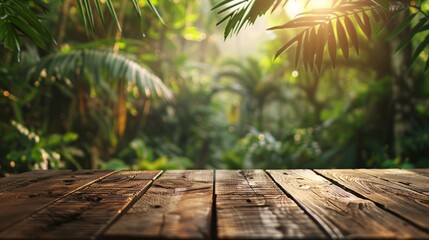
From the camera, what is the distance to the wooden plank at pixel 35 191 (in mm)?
Answer: 847

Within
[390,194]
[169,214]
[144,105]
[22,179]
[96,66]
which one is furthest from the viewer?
[144,105]

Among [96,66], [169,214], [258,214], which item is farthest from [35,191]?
[96,66]

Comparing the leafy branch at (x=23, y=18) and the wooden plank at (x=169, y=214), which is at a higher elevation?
the leafy branch at (x=23, y=18)

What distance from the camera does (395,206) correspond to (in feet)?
3.07

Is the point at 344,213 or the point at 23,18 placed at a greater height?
the point at 23,18

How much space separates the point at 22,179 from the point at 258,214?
110cm

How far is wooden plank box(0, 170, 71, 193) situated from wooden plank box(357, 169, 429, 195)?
1489mm

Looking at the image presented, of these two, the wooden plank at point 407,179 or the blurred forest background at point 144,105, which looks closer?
the wooden plank at point 407,179

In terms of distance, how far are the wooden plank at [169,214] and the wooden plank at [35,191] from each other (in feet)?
0.91

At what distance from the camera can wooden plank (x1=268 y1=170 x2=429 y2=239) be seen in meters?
0.70

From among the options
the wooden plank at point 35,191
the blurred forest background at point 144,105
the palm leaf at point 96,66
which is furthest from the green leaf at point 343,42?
the palm leaf at point 96,66

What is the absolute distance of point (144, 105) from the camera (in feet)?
18.9

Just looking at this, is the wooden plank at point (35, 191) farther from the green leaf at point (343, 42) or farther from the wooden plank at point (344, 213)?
the green leaf at point (343, 42)

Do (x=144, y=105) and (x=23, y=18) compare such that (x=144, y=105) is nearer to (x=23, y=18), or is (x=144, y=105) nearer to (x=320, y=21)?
(x=23, y=18)
